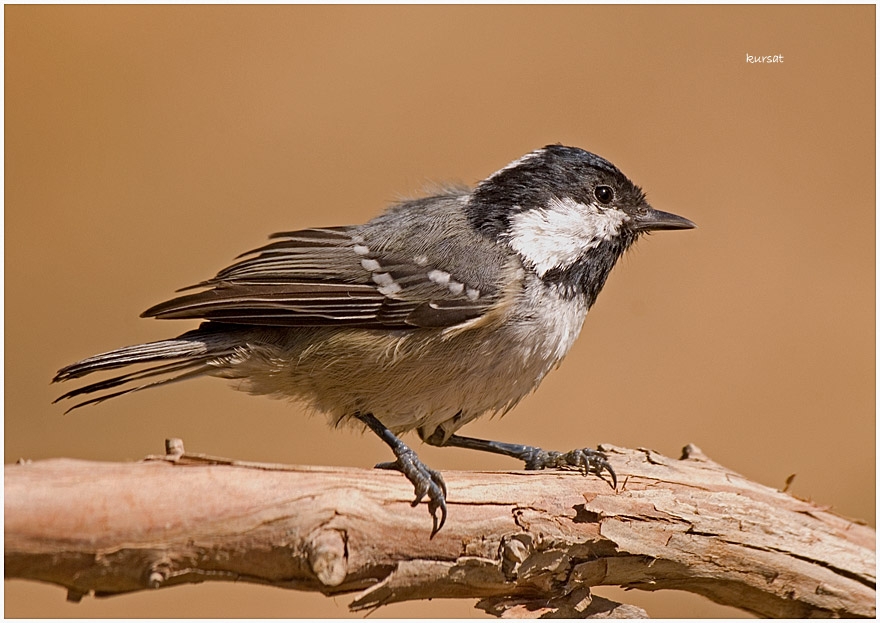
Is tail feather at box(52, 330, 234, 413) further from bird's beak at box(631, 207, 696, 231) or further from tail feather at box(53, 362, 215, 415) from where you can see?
bird's beak at box(631, 207, 696, 231)

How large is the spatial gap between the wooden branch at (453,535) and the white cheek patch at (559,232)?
0.73m

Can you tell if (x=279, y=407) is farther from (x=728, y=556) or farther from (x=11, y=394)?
(x=728, y=556)

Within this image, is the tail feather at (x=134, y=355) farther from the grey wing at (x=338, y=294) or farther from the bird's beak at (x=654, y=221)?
the bird's beak at (x=654, y=221)

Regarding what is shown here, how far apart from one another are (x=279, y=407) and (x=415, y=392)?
3203mm

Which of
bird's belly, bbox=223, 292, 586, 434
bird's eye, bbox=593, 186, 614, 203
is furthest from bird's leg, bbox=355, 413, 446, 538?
bird's eye, bbox=593, 186, 614, 203

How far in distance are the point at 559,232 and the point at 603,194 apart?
10.6 inches

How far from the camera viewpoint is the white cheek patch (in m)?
2.92

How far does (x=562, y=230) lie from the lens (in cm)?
297

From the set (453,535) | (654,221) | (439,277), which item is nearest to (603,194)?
(654,221)

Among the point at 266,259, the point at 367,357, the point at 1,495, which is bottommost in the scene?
the point at 1,495

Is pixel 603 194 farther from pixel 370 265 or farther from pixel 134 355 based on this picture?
pixel 134 355

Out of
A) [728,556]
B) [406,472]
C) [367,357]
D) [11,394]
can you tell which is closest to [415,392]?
[367,357]

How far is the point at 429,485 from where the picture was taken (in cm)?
234

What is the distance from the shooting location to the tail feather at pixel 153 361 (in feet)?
8.33
